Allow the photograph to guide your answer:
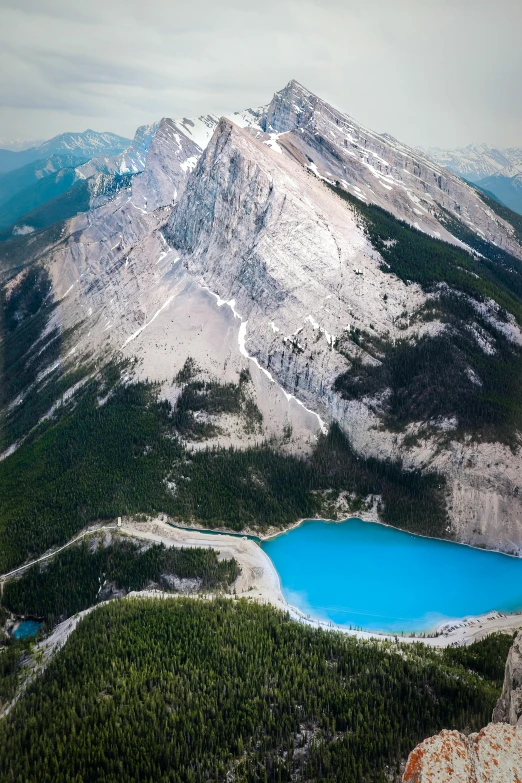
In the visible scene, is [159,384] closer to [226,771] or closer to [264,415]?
[264,415]

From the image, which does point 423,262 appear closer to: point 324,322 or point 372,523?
point 324,322

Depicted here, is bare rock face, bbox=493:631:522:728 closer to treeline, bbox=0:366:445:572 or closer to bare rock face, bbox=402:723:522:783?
bare rock face, bbox=402:723:522:783

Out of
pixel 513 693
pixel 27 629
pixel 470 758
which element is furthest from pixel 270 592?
pixel 470 758

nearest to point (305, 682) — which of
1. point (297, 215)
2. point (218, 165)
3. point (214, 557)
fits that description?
point (214, 557)

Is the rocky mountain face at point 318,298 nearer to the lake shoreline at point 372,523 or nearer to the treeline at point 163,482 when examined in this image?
the lake shoreline at point 372,523

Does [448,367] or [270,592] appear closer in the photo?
[270,592]

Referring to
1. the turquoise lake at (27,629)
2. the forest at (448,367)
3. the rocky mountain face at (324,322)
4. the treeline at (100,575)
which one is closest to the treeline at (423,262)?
the forest at (448,367)

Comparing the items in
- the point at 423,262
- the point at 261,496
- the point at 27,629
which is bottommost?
the point at 27,629
